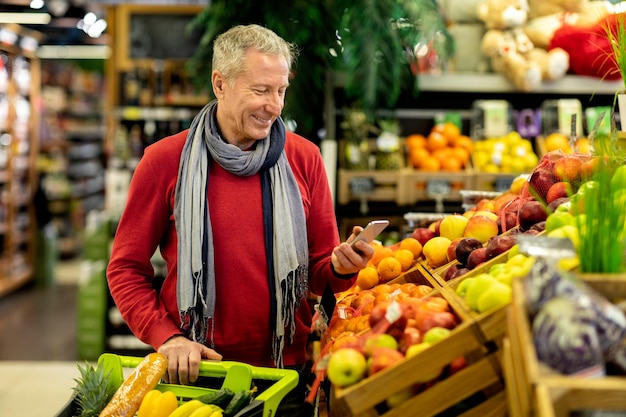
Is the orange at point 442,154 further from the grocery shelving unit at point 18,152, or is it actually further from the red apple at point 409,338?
the grocery shelving unit at point 18,152

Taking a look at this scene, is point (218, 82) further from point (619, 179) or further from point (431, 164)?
point (431, 164)

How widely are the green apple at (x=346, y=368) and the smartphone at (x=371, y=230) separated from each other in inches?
16.9

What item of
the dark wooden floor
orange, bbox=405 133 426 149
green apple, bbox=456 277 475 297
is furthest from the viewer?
the dark wooden floor

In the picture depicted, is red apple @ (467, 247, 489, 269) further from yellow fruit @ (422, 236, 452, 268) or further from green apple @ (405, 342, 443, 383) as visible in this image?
green apple @ (405, 342, 443, 383)

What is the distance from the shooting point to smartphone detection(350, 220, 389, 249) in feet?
6.57

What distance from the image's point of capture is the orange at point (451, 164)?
455cm

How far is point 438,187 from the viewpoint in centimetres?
445

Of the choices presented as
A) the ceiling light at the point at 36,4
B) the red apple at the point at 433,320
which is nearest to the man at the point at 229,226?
the red apple at the point at 433,320

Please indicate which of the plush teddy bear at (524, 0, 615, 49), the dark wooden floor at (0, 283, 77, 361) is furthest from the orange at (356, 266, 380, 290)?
the dark wooden floor at (0, 283, 77, 361)

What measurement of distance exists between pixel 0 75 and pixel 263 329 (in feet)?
23.5

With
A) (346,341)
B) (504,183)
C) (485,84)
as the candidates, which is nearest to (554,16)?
(485,84)

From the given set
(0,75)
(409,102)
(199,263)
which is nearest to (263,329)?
(199,263)

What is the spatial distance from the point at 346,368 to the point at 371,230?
1.69 feet

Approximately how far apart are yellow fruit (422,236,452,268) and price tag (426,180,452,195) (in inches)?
73.7
